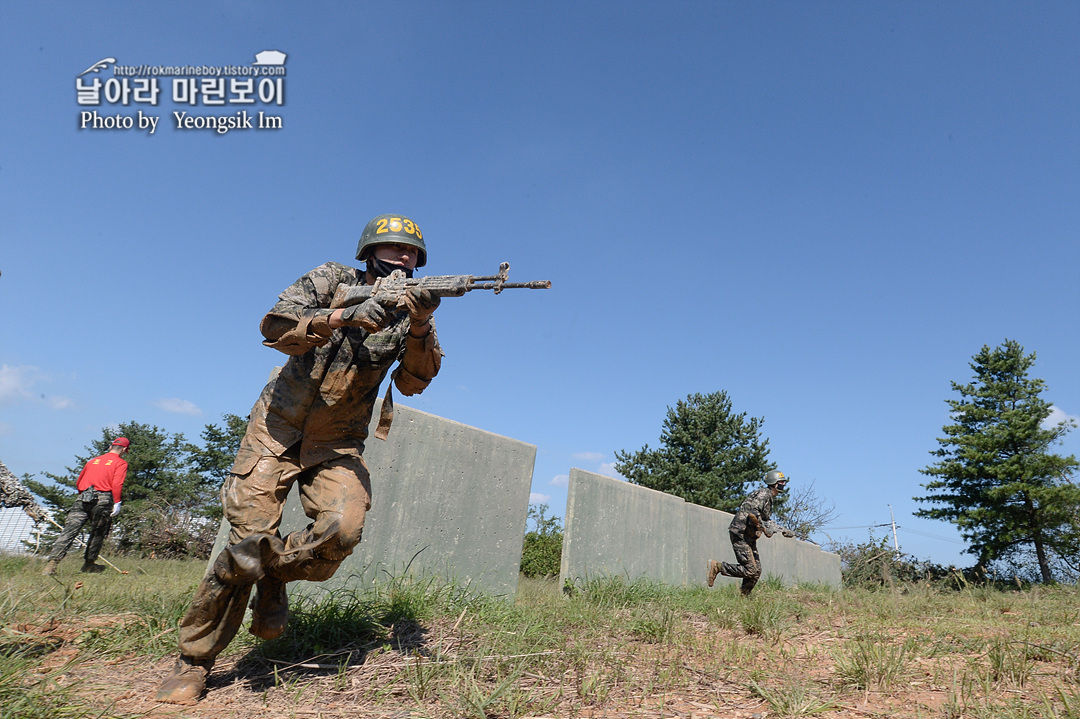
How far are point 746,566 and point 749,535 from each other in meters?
0.48

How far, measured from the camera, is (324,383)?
3.14 m

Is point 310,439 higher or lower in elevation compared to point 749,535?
higher

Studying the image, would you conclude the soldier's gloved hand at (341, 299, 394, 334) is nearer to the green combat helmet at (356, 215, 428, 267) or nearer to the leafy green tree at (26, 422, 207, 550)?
the green combat helmet at (356, 215, 428, 267)

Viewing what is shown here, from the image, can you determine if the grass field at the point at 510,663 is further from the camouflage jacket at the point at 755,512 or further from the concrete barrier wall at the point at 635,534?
the camouflage jacket at the point at 755,512

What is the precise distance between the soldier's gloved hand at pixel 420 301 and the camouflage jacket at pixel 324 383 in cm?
29

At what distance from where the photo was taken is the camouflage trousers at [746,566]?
8.38 m

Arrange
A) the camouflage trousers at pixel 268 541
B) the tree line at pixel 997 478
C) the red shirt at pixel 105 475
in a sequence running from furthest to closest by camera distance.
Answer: the tree line at pixel 997 478
the red shirt at pixel 105 475
the camouflage trousers at pixel 268 541

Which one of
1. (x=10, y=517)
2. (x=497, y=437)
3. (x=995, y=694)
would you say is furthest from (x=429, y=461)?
(x=10, y=517)

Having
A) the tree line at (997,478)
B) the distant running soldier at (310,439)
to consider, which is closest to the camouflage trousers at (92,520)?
the distant running soldier at (310,439)

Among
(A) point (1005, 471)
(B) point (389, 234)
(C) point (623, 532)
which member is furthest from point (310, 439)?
(A) point (1005, 471)

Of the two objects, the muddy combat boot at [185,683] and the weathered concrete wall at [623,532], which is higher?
the muddy combat boot at [185,683]

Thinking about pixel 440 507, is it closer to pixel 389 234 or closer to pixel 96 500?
pixel 389 234

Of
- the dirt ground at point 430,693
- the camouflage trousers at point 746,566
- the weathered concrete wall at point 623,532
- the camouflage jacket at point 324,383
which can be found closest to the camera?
the dirt ground at point 430,693

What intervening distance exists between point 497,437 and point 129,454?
3047 centimetres
